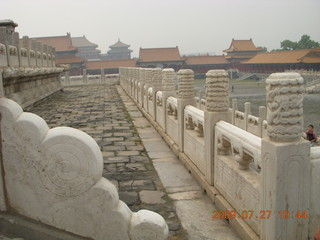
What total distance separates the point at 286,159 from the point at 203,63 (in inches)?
1867

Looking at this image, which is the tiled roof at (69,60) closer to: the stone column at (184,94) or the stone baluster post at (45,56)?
the stone baluster post at (45,56)

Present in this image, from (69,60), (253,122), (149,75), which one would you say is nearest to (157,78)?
(149,75)

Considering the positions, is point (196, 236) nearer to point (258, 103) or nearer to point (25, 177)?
point (25, 177)

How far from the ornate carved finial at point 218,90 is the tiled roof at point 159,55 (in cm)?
4399

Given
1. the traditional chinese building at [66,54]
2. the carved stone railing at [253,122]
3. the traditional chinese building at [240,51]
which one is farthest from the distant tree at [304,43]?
the carved stone railing at [253,122]

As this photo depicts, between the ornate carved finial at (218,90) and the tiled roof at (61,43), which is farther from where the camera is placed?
the tiled roof at (61,43)

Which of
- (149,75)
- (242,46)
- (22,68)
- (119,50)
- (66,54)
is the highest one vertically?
(119,50)

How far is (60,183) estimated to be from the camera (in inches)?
72.6

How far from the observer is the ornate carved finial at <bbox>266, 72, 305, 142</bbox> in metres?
2.16

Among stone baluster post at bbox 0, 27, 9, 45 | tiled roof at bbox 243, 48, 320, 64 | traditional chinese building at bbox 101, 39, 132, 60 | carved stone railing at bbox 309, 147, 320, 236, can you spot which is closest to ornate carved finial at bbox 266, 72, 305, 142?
carved stone railing at bbox 309, 147, 320, 236

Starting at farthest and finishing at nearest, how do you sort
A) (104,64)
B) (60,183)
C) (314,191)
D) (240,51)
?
1. (240,51)
2. (104,64)
3. (314,191)
4. (60,183)

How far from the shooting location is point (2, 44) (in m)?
7.68

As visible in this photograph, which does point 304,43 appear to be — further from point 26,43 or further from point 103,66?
Result: point 26,43

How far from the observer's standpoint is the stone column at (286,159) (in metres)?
2.17
